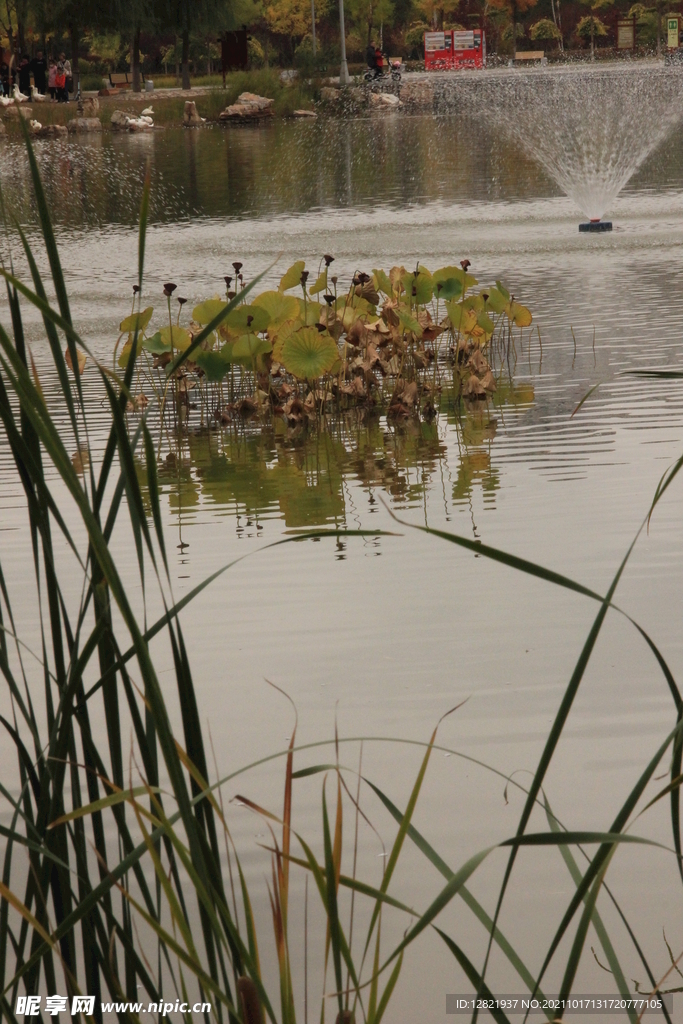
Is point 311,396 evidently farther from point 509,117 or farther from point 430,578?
point 509,117

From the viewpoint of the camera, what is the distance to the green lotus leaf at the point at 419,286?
627 cm

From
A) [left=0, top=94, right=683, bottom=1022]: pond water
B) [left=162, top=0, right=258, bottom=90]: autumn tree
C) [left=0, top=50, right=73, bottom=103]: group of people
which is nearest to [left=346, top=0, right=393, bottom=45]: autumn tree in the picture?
[left=162, top=0, right=258, bottom=90]: autumn tree

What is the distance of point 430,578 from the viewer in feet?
12.5

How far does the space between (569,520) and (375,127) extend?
27928 mm

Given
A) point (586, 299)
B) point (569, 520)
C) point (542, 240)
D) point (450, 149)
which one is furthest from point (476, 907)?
point (450, 149)

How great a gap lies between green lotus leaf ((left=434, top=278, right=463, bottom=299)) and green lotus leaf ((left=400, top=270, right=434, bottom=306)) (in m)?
0.03

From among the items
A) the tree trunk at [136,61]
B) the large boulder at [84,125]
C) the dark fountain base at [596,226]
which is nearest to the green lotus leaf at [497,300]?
the dark fountain base at [596,226]

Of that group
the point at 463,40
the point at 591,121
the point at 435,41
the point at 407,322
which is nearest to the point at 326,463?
the point at 407,322

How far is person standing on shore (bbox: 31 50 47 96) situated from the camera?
4141 centimetres

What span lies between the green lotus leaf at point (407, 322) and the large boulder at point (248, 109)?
100 ft

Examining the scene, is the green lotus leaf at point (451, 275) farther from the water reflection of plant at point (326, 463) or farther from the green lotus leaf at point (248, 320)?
the green lotus leaf at point (248, 320)

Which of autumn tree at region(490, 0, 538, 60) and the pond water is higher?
autumn tree at region(490, 0, 538, 60)

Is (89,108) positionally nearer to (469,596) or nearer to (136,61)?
(136,61)

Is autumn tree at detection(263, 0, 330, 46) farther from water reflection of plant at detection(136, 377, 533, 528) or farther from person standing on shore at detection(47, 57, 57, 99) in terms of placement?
water reflection of plant at detection(136, 377, 533, 528)
